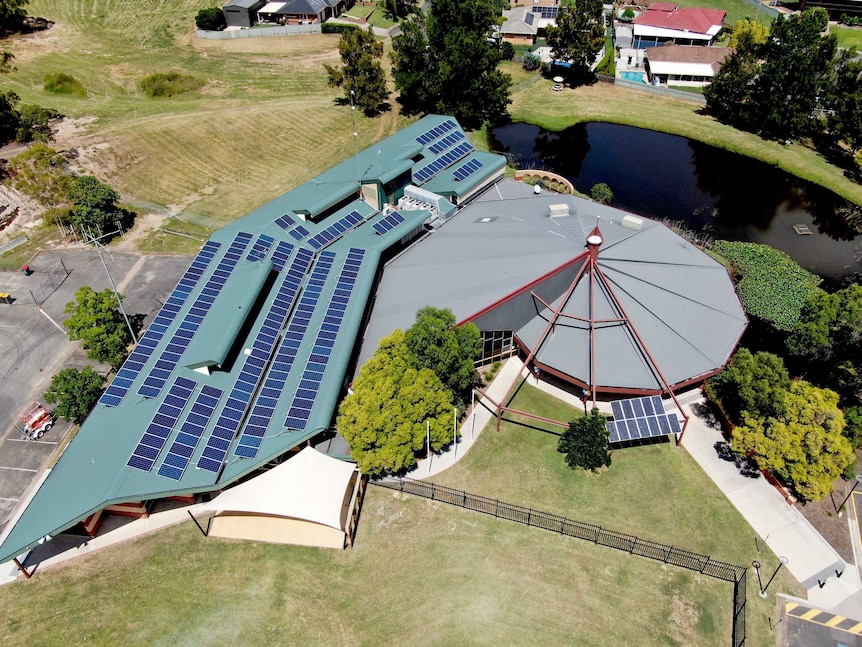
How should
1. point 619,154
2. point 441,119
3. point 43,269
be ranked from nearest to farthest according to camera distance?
point 43,269 → point 441,119 → point 619,154

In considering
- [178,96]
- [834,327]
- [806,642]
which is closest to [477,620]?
[806,642]

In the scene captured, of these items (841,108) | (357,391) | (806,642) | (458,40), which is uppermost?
(458,40)

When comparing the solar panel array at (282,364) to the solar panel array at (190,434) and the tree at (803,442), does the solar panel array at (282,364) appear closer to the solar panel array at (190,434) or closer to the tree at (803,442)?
the solar panel array at (190,434)

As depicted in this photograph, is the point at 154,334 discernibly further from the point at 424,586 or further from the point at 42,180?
the point at 42,180

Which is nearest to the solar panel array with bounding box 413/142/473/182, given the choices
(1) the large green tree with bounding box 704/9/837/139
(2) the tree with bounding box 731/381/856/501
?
(2) the tree with bounding box 731/381/856/501

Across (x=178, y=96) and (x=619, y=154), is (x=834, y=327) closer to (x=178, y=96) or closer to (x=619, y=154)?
(x=619, y=154)
